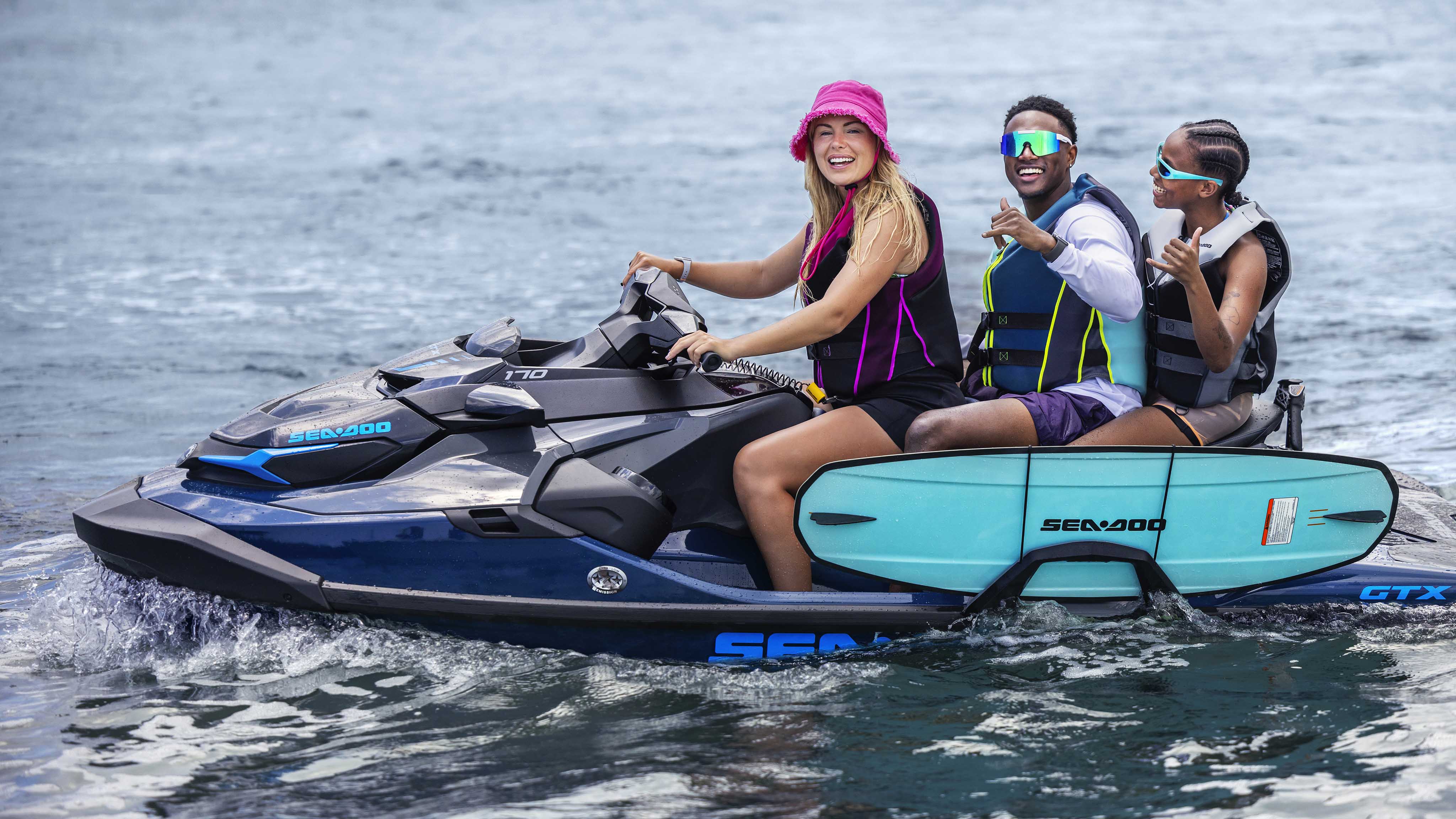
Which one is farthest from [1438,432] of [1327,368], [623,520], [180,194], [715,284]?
[180,194]

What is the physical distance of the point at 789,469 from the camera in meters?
3.80

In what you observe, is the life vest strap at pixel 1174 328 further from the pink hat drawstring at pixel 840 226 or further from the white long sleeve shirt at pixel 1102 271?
the pink hat drawstring at pixel 840 226

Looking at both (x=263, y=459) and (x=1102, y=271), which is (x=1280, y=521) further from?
(x=263, y=459)

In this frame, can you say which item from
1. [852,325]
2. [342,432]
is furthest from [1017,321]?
[342,432]

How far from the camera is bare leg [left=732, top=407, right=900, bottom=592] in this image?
3795 millimetres

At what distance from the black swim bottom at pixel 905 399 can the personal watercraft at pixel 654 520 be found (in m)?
0.20

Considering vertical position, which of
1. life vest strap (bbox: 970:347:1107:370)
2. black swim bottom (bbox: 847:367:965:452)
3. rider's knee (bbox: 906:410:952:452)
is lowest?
rider's knee (bbox: 906:410:952:452)

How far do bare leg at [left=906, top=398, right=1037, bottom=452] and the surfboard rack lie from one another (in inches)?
12.9

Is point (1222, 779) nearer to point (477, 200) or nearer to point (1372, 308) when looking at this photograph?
point (1372, 308)

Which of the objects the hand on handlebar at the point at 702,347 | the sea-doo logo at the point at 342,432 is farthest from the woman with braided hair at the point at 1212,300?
the sea-doo logo at the point at 342,432

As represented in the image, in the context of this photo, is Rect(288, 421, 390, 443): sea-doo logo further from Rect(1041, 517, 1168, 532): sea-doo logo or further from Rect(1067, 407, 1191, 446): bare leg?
Rect(1067, 407, 1191, 446): bare leg

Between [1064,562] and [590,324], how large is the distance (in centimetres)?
688

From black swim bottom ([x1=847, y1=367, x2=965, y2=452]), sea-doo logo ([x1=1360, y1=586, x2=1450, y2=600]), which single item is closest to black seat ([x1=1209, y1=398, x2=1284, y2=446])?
sea-doo logo ([x1=1360, y1=586, x2=1450, y2=600])

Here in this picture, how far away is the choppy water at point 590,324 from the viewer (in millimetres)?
3381
